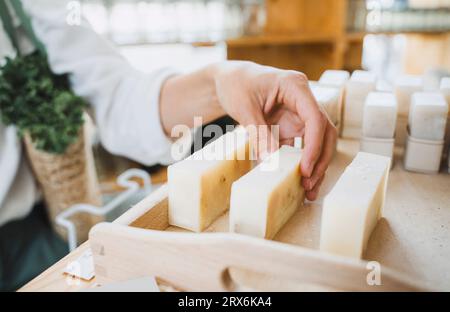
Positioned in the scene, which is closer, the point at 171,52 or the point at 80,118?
the point at 80,118

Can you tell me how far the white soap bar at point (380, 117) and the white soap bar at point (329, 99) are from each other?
0.20ft

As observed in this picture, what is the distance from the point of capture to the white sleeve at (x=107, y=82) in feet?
3.32

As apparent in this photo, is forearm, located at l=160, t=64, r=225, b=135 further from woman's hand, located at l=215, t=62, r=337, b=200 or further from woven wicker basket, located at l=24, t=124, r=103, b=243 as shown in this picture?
woven wicker basket, located at l=24, t=124, r=103, b=243

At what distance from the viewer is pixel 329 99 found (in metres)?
0.76

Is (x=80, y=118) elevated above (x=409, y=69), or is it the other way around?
(x=80, y=118)

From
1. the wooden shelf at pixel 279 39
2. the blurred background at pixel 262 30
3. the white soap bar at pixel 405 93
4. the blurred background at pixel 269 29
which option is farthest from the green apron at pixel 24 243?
the wooden shelf at pixel 279 39

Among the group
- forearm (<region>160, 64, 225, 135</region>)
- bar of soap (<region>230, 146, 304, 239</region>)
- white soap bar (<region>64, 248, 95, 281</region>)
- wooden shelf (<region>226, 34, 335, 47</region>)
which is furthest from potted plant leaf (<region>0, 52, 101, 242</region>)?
wooden shelf (<region>226, 34, 335, 47</region>)

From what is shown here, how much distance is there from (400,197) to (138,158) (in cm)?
67

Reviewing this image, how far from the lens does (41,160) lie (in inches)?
38.3

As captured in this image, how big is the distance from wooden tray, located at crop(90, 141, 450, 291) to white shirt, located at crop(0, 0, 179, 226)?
0.44m

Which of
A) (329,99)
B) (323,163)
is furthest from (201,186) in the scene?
(329,99)
